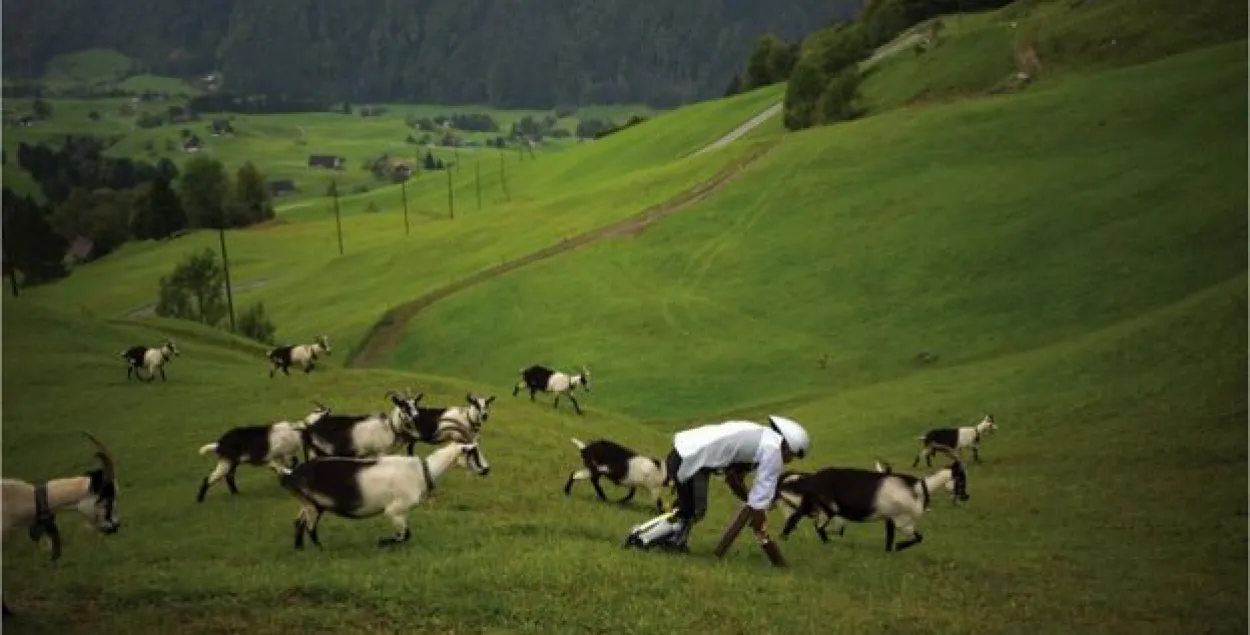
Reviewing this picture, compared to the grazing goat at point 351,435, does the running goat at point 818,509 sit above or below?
below

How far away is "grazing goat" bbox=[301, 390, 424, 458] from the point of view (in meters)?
25.3

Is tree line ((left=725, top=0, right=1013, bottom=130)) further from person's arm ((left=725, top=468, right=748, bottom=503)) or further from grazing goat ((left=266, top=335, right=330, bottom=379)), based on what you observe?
person's arm ((left=725, top=468, right=748, bottom=503))

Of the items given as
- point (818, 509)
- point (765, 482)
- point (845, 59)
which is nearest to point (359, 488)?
point (765, 482)

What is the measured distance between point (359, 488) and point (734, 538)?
6495 mm

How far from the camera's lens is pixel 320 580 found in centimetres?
1681

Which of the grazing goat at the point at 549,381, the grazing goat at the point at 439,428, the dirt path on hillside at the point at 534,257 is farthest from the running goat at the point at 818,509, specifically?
the dirt path on hillside at the point at 534,257

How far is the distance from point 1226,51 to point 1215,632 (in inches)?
3035

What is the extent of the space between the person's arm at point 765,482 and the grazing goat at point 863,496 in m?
3.32

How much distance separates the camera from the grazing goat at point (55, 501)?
16172mm

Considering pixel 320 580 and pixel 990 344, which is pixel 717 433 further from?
pixel 990 344

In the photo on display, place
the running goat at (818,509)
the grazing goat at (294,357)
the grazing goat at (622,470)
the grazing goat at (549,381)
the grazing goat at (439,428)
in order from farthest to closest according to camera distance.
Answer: the grazing goat at (549,381)
the grazing goat at (294,357)
the grazing goat at (439,428)
the grazing goat at (622,470)
the running goat at (818,509)

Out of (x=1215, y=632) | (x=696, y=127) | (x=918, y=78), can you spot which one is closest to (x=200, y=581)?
(x=1215, y=632)

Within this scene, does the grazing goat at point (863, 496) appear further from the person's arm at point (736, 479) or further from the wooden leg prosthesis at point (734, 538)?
the person's arm at point (736, 479)

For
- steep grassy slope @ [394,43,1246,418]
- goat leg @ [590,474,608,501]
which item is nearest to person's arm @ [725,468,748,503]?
goat leg @ [590,474,608,501]
